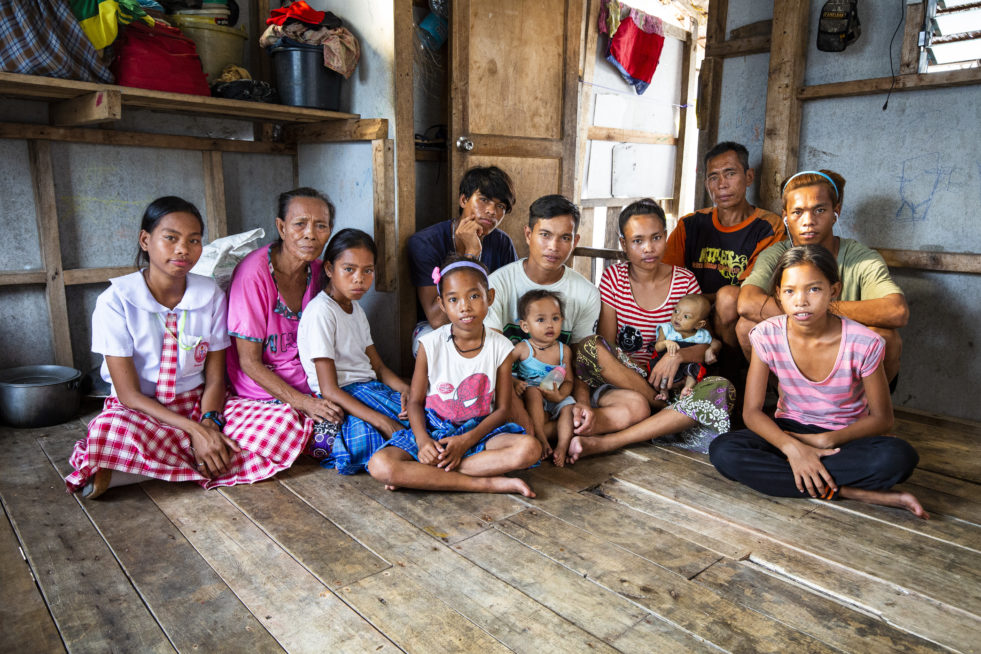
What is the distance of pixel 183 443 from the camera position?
2.60 m

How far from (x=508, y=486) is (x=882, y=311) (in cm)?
172

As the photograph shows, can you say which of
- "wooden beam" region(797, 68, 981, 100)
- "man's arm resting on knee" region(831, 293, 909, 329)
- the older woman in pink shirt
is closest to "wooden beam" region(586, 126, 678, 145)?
"wooden beam" region(797, 68, 981, 100)

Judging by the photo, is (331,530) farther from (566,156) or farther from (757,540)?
(566,156)

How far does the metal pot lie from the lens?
3086 mm

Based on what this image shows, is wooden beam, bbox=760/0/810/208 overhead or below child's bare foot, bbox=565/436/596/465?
overhead

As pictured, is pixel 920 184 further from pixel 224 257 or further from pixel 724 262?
pixel 224 257

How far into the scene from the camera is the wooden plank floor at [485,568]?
5.61 feet

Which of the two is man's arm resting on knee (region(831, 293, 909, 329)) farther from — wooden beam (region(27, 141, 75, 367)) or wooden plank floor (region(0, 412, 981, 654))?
wooden beam (region(27, 141, 75, 367))

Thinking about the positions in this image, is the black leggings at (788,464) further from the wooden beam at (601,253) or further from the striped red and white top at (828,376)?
the wooden beam at (601,253)

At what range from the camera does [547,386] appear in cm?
293

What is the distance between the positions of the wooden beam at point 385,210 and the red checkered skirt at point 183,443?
111cm

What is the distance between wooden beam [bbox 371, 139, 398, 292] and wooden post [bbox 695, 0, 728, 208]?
6.41 feet

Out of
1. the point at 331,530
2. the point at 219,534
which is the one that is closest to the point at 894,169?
the point at 331,530

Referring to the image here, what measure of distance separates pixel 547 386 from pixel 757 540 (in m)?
1.04
